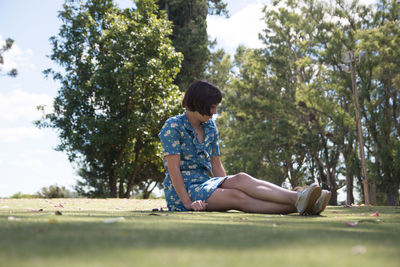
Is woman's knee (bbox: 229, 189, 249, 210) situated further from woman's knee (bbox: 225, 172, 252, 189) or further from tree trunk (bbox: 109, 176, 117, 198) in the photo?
tree trunk (bbox: 109, 176, 117, 198)

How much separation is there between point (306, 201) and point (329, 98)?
21.1m

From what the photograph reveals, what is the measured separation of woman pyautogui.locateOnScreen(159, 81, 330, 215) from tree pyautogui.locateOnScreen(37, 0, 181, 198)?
450 inches

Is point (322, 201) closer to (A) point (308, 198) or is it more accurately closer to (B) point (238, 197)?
(A) point (308, 198)

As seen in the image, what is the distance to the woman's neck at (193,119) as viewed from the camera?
4.79 meters

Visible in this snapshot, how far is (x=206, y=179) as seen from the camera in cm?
479

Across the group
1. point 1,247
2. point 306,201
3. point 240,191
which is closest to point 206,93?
point 240,191

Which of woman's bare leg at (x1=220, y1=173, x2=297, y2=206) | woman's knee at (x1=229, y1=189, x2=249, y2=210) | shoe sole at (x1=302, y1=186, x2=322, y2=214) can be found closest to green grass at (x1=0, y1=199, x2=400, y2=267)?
shoe sole at (x1=302, y1=186, x2=322, y2=214)

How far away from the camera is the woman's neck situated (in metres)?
4.79

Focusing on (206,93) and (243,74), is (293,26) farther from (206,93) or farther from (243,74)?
(206,93)

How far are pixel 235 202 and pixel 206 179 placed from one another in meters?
0.57

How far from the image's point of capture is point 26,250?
156 cm

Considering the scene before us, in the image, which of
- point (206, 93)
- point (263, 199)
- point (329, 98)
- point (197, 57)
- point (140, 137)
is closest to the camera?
point (263, 199)

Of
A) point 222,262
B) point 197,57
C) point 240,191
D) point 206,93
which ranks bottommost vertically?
point 222,262

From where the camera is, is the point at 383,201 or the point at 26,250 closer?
the point at 26,250
